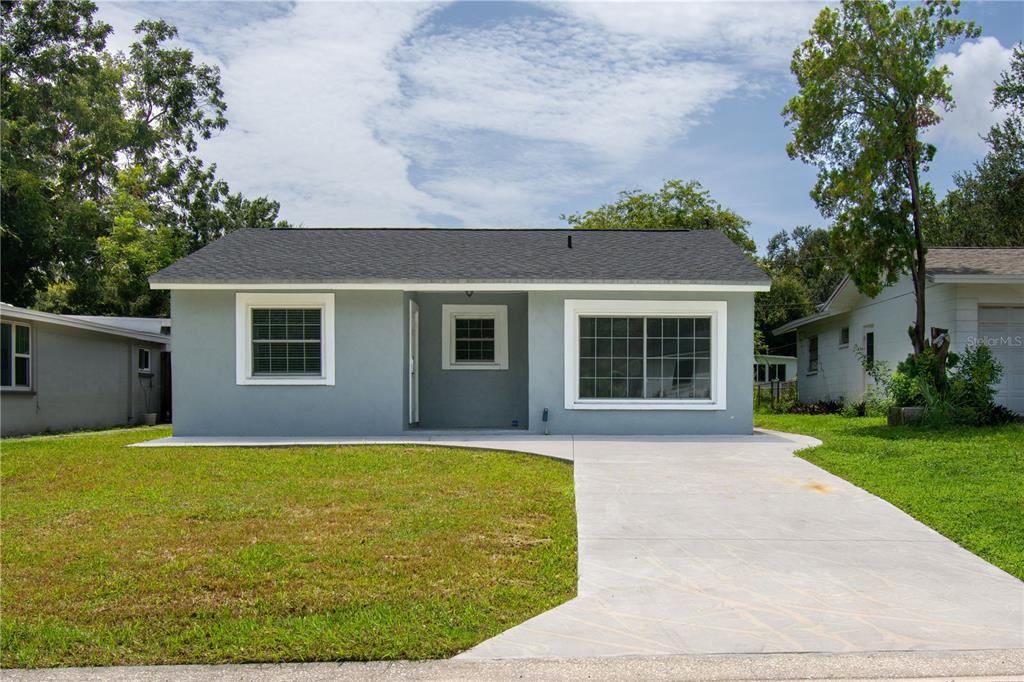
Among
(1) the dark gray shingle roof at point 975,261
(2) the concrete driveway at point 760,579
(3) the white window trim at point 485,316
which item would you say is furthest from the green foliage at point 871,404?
(2) the concrete driveway at point 760,579

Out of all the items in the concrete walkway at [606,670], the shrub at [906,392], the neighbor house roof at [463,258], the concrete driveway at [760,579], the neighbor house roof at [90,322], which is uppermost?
the neighbor house roof at [463,258]

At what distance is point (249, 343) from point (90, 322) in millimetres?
6231

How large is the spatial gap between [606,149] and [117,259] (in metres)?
18.6

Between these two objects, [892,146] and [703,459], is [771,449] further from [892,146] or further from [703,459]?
[892,146]

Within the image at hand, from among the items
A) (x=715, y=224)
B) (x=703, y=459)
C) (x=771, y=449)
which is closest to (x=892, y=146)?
(x=771, y=449)

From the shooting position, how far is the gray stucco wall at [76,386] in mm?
17328

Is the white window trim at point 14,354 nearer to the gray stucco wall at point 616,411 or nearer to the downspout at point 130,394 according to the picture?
the downspout at point 130,394

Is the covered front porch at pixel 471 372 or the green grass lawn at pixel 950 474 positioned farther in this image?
the covered front porch at pixel 471 372

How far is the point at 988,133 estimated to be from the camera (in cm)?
2602

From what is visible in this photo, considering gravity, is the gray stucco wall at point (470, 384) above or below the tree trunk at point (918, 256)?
below

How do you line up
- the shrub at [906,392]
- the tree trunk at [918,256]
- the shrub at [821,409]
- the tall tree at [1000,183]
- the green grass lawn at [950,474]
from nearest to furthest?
1. the green grass lawn at [950,474]
2. the shrub at [906,392]
3. the tree trunk at [918,256]
4. the shrub at [821,409]
5. the tall tree at [1000,183]

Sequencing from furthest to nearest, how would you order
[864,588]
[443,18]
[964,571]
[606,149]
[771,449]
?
1. [606,149]
2. [443,18]
3. [771,449]
4. [964,571]
5. [864,588]

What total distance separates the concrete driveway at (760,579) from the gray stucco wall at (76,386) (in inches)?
507

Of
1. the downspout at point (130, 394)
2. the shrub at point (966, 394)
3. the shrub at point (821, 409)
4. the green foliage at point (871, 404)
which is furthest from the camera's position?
the shrub at point (821, 409)
